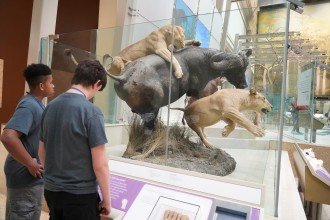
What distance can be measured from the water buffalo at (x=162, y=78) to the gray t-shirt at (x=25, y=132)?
66cm

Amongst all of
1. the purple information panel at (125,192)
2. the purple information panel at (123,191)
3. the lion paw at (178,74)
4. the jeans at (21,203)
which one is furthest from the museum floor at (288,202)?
the lion paw at (178,74)

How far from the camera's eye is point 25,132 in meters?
1.55

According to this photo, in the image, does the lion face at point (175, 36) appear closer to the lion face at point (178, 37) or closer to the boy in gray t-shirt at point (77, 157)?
the lion face at point (178, 37)

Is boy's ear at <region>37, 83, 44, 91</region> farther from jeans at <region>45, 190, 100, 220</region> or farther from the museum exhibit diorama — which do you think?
jeans at <region>45, 190, 100, 220</region>

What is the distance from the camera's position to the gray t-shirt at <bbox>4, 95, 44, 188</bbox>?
1556 millimetres

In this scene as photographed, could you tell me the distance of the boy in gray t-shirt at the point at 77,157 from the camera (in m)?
1.10

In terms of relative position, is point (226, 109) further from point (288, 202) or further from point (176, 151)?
point (288, 202)

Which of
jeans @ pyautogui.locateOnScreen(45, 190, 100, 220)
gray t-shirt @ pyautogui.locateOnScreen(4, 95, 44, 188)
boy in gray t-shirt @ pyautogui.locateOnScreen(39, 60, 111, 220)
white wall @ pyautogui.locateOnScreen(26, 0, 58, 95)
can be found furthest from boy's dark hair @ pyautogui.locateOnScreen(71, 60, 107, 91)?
white wall @ pyautogui.locateOnScreen(26, 0, 58, 95)

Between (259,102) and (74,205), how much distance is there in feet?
4.08

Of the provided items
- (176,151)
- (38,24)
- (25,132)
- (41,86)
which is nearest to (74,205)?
(25,132)

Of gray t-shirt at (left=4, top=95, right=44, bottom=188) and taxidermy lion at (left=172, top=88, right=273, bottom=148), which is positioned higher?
taxidermy lion at (left=172, top=88, right=273, bottom=148)

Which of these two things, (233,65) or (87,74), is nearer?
(87,74)

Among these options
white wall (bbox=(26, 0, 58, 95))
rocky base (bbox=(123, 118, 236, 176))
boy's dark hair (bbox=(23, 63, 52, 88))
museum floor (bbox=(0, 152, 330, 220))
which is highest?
white wall (bbox=(26, 0, 58, 95))

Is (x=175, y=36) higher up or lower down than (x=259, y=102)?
higher up
